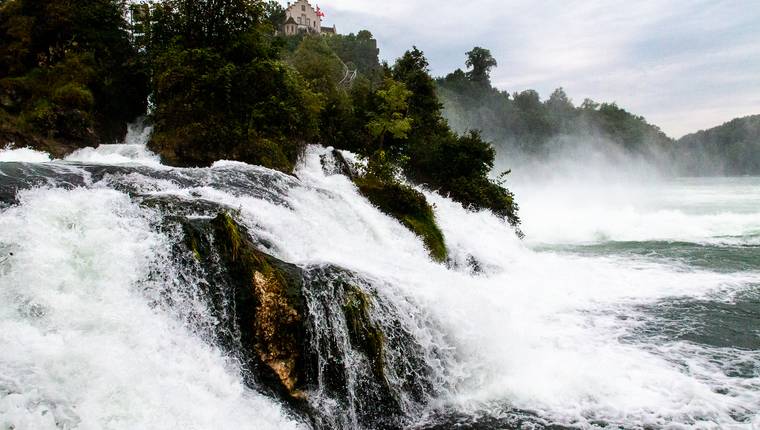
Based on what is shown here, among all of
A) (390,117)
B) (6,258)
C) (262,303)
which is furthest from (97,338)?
(390,117)

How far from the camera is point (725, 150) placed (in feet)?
294

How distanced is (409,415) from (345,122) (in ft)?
47.6

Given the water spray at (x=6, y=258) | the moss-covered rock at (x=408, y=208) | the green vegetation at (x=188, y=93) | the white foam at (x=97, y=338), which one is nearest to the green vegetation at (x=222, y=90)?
the green vegetation at (x=188, y=93)

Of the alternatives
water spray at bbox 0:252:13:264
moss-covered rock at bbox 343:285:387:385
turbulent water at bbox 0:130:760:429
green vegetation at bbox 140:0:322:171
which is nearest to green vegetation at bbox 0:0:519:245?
green vegetation at bbox 140:0:322:171

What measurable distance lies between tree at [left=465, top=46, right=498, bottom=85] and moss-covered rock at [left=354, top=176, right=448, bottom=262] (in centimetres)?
6937

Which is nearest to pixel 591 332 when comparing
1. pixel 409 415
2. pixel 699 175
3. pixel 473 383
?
pixel 473 383

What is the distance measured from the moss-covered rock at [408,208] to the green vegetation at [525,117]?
49.5 m

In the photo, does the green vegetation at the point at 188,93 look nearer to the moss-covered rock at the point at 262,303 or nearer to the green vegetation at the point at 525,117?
the moss-covered rock at the point at 262,303

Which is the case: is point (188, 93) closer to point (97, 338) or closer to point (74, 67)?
point (74, 67)

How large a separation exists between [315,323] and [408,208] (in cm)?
647

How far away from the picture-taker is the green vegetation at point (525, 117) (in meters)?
69.2

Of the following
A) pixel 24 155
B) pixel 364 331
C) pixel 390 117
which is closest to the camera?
pixel 364 331

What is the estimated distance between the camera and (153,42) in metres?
14.5

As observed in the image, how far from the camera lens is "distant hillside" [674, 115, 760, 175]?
282 ft
